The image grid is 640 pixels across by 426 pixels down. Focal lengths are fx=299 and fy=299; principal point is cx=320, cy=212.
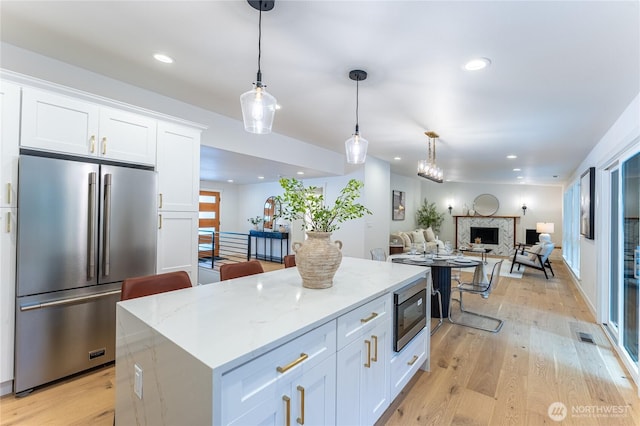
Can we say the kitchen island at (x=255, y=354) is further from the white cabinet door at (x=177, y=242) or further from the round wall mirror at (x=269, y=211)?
the round wall mirror at (x=269, y=211)

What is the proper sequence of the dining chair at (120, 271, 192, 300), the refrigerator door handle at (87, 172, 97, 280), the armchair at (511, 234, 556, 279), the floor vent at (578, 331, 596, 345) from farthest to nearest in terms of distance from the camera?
the armchair at (511, 234, 556, 279), the floor vent at (578, 331, 596, 345), the refrigerator door handle at (87, 172, 97, 280), the dining chair at (120, 271, 192, 300)

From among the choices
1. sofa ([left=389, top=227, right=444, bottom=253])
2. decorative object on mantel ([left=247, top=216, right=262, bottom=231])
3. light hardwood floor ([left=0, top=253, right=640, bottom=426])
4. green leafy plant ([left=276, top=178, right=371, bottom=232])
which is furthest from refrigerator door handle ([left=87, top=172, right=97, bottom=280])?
sofa ([left=389, top=227, right=444, bottom=253])

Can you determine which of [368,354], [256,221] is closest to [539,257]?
[368,354]

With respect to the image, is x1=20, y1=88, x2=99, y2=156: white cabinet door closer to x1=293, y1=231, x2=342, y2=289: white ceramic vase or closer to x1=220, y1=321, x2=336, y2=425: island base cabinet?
x1=293, y1=231, x2=342, y2=289: white ceramic vase

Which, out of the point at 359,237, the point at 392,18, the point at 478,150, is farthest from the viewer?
the point at 359,237

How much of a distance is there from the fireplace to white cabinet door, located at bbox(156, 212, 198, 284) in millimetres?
9829

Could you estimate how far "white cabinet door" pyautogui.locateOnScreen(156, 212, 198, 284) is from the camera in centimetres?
287

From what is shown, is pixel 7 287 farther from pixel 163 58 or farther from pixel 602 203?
pixel 602 203

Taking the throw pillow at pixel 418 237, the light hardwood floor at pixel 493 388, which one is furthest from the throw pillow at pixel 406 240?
the light hardwood floor at pixel 493 388

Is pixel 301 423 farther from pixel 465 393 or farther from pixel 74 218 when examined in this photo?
pixel 74 218

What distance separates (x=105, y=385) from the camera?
228 centimetres

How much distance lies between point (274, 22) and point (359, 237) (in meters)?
4.77

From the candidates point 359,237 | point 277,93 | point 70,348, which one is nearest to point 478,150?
point 359,237

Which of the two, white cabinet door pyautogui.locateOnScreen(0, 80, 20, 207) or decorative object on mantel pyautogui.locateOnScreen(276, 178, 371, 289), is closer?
decorative object on mantel pyautogui.locateOnScreen(276, 178, 371, 289)
